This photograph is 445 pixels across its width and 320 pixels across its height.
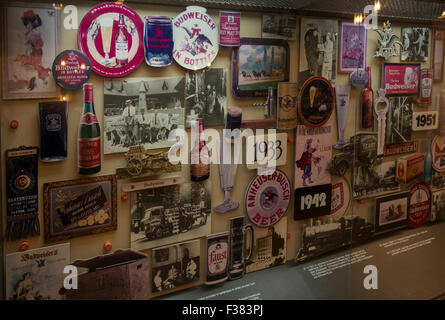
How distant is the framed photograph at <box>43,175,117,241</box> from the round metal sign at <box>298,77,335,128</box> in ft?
2.60

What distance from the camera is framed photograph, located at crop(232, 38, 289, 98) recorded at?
1515mm

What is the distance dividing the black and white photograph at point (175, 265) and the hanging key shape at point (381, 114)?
923 mm

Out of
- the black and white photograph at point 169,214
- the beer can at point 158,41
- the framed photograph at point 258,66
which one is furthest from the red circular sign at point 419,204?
the beer can at point 158,41

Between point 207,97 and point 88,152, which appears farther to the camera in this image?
point 207,97

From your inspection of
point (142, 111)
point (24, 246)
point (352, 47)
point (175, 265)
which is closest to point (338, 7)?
point (352, 47)

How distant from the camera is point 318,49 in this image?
1729 millimetres

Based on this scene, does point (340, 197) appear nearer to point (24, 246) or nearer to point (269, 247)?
point (269, 247)

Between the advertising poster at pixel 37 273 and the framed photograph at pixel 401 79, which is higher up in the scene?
the framed photograph at pixel 401 79

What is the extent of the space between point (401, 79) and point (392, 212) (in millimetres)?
593

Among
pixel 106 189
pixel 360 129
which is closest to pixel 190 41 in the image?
pixel 106 189

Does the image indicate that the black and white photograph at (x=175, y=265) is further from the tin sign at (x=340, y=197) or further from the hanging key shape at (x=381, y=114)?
the hanging key shape at (x=381, y=114)

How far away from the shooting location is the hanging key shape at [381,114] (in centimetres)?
186

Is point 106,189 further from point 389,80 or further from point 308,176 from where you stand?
point 389,80

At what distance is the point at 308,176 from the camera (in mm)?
1783
